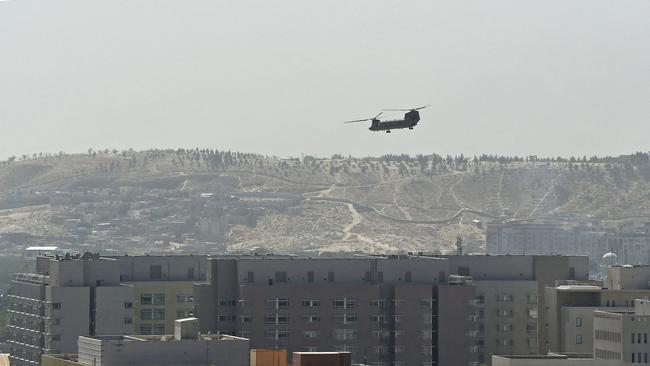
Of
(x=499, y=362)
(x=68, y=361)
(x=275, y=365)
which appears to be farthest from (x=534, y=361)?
(x=68, y=361)

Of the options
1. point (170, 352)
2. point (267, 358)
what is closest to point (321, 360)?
point (170, 352)

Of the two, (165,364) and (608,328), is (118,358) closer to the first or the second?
(165,364)

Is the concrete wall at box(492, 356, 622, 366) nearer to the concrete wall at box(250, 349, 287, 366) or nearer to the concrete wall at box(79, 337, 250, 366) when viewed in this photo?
the concrete wall at box(250, 349, 287, 366)

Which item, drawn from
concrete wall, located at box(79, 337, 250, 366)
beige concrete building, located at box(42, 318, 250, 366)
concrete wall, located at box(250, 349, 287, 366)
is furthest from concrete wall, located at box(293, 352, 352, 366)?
concrete wall, located at box(250, 349, 287, 366)

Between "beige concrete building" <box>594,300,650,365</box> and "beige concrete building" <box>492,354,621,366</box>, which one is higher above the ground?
"beige concrete building" <box>594,300,650,365</box>

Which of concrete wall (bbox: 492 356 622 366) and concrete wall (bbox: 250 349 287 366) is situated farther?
concrete wall (bbox: 492 356 622 366)

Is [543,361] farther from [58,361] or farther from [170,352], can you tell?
[58,361]

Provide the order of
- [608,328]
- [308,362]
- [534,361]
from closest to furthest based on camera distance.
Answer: [308,362], [534,361], [608,328]

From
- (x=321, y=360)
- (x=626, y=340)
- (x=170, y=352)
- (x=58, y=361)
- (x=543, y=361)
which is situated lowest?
(x=543, y=361)

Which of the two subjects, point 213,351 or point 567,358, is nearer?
point 213,351

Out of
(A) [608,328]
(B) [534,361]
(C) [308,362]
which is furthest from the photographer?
(A) [608,328]

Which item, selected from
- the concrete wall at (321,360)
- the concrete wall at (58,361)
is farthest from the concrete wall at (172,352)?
the concrete wall at (321,360)
